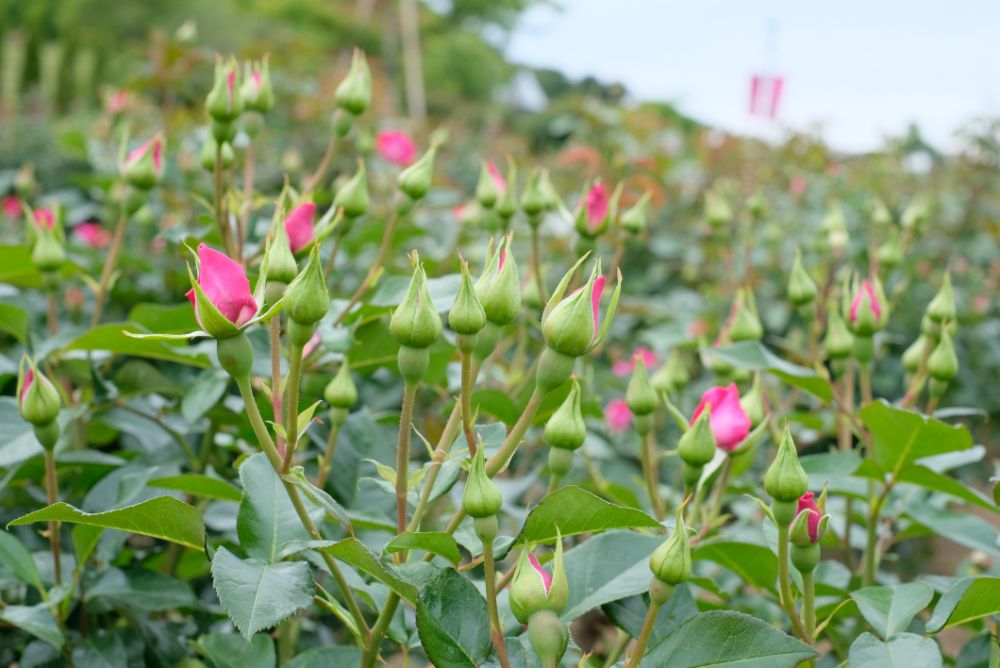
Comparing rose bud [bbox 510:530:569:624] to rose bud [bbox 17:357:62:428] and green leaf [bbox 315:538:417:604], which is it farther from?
rose bud [bbox 17:357:62:428]

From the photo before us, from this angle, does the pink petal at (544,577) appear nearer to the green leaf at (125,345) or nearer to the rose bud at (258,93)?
the green leaf at (125,345)

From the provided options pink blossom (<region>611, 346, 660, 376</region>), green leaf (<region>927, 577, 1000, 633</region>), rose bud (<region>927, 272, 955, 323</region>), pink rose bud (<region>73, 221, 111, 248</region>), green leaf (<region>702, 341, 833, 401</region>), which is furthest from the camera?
pink blossom (<region>611, 346, 660, 376</region>)

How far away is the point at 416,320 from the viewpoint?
22.0 inches

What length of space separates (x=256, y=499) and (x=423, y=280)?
186 mm

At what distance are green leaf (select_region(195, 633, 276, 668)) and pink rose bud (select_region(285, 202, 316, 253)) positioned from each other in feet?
0.98

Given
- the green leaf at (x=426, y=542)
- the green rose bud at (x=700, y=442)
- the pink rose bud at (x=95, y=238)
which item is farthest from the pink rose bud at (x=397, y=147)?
the green leaf at (x=426, y=542)

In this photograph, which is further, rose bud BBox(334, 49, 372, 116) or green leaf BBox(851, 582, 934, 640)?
rose bud BBox(334, 49, 372, 116)

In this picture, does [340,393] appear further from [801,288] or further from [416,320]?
[801,288]

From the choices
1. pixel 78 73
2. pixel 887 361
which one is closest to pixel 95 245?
pixel 887 361

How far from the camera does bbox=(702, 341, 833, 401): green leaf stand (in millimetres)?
855

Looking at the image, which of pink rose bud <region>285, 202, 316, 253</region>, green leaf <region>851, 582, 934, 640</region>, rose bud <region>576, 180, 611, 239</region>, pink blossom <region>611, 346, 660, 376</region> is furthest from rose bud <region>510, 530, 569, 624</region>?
pink blossom <region>611, 346, 660, 376</region>

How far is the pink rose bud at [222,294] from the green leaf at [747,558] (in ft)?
1.29

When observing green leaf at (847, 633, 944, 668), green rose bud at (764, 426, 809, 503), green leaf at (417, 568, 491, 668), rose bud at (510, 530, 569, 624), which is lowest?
green leaf at (847, 633, 944, 668)

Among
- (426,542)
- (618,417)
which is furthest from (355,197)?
(618,417)
